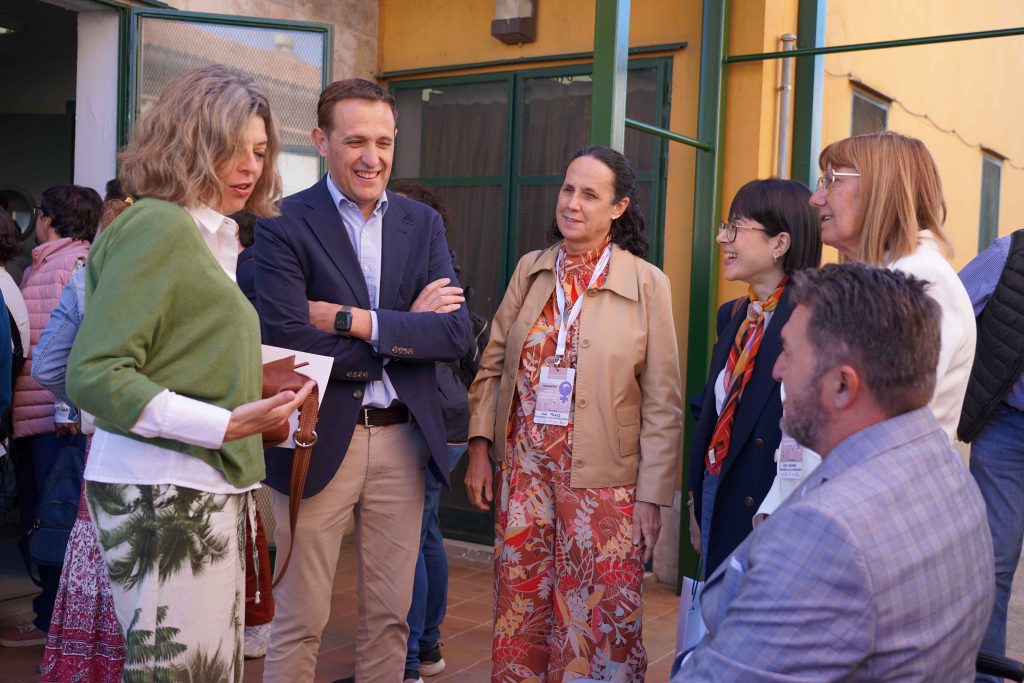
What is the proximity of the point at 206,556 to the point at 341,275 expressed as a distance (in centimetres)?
106

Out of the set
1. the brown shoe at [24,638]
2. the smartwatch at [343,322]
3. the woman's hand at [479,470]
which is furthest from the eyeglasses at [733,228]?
the brown shoe at [24,638]

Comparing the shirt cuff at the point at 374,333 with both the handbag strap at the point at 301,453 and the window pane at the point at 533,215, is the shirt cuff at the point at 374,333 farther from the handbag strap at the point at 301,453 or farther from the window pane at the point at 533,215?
the window pane at the point at 533,215

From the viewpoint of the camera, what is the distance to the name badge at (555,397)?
3254 millimetres

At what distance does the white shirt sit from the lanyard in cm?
142

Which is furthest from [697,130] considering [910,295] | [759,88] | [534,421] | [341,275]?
[910,295]

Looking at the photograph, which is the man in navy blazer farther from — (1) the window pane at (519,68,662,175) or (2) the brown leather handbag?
(1) the window pane at (519,68,662,175)

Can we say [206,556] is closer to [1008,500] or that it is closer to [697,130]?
[1008,500]

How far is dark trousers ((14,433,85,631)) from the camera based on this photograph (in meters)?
4.42

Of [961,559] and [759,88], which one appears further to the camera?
[759,88]

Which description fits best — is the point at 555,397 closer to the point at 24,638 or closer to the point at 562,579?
the point at 562,579

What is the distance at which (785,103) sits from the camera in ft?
17.9

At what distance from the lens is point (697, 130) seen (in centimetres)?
544

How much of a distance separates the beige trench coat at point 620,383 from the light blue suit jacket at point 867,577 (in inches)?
63.9

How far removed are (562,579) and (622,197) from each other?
4.19ft
